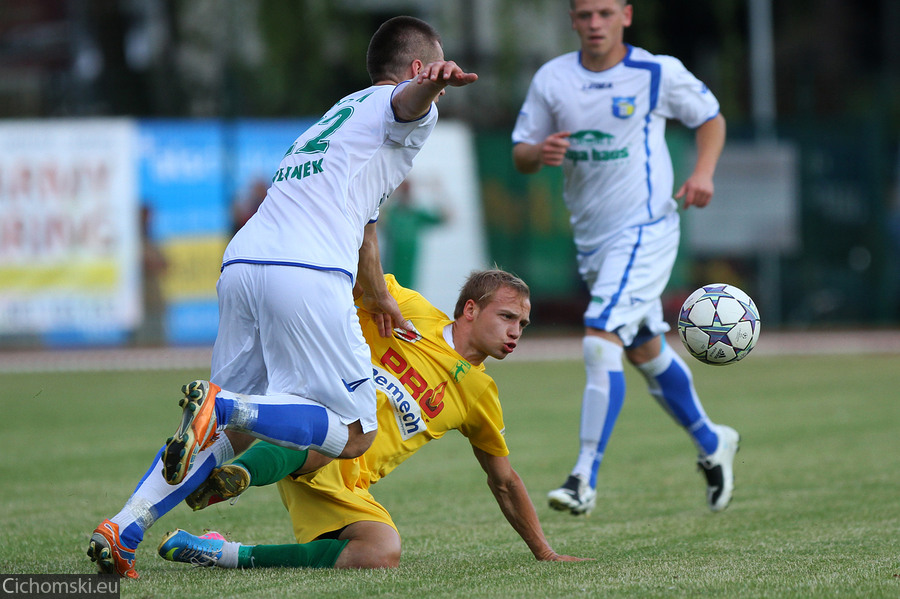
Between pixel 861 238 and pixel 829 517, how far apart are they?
14998mm

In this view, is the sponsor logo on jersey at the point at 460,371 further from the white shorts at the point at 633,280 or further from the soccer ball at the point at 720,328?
the white shorts at the point at 633,280

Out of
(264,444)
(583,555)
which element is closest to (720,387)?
(583,555)

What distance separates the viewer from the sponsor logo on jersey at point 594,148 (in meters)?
6.05

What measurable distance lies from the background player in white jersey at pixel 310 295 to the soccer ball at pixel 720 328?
1541mm

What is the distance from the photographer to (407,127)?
13.3ft

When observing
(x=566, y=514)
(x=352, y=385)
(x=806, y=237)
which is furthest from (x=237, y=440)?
(x=806, y=237)

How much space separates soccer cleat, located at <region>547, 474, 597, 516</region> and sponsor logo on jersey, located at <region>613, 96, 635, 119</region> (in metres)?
1.90

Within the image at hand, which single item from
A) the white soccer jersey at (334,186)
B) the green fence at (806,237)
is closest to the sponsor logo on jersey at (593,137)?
the white soccer jersey at (334,186)

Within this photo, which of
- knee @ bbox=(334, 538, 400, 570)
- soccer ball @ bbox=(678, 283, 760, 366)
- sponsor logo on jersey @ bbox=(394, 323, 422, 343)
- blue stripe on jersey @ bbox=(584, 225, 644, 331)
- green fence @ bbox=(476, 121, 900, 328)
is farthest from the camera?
green fence @ bbox=(476, 121, 900, 328)

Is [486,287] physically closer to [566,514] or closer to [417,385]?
[417,385]

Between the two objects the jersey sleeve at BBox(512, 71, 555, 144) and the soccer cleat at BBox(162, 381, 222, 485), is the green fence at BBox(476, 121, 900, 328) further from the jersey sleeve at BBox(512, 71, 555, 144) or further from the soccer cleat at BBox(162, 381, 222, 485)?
the soccer cleat at BBox(162, 381, 222, 485)

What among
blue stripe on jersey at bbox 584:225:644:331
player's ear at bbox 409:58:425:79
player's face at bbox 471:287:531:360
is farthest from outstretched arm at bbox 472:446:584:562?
blue stripe on jersey at bbox 584:225:644:331

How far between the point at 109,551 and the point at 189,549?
478 millimetres

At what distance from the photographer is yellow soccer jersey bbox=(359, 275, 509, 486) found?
439cm
